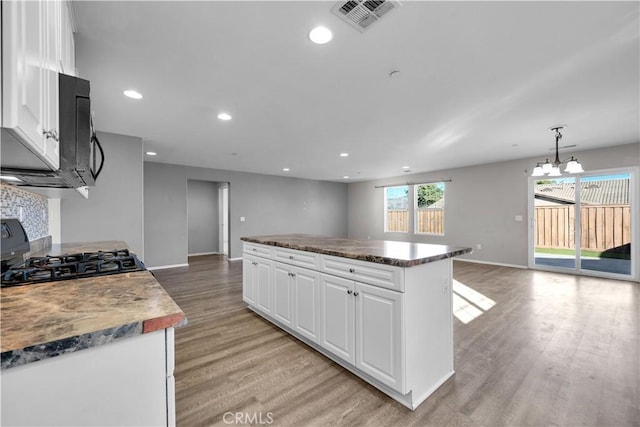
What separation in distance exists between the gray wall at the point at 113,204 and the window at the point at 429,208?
661 centimetres

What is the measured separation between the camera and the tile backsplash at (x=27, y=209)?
1.71 meters

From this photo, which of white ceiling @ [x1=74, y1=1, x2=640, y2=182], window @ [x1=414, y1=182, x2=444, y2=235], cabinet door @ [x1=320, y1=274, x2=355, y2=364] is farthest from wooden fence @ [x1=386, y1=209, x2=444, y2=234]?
cabinet door @ [x1=320, y1=274, x2=355, y2=364]

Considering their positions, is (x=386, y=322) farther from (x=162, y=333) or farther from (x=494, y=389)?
(x=162, y=333)

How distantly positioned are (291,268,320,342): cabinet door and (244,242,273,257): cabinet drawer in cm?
46

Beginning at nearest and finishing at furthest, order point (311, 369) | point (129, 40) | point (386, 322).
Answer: point (386, 322) < point (129, 40) < point (311, 369)

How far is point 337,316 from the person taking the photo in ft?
6.66

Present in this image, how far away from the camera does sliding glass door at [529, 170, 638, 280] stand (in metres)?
4.69

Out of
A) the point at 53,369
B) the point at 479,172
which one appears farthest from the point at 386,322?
the point at 479,172

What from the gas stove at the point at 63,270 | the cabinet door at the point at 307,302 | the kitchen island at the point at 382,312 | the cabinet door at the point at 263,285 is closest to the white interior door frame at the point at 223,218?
the cabinet door at the point at 263,285

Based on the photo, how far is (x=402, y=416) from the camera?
158 centimetres

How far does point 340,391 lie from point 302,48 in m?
2.36

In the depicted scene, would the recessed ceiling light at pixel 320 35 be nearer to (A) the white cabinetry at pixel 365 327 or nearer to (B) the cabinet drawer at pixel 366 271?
(B) the cabinet drawer at pixel 366 271

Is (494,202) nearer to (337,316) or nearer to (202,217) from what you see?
(337,316)

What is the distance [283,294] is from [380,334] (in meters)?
1.15
